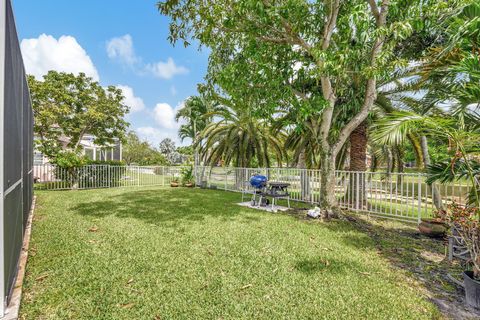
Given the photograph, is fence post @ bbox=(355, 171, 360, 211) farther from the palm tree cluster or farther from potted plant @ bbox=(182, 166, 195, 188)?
potted plant @ bbox=(182, 166, 195, 188)

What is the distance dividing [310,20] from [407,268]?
5839 mm

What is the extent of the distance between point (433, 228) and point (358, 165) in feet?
9.89

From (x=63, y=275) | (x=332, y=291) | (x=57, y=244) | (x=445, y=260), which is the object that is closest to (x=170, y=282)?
(x=63, y=275)

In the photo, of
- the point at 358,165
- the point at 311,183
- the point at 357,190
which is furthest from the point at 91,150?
the point at 357,190

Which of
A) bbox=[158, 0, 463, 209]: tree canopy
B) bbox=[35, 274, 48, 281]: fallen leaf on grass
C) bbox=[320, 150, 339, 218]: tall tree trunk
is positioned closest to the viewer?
bbox=[35, 274, 48, 281]: fallen leaf on grass

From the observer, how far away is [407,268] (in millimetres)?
3492

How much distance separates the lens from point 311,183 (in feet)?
27.8

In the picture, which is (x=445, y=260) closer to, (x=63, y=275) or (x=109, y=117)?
(x=63, y=275)

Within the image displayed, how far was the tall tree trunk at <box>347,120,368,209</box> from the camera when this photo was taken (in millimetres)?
7164

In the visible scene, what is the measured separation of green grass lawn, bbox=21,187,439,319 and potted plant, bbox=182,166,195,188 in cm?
874

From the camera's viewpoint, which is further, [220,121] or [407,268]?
[220,121]

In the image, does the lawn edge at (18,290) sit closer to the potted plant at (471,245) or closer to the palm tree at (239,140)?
the potted plant at (471,245)

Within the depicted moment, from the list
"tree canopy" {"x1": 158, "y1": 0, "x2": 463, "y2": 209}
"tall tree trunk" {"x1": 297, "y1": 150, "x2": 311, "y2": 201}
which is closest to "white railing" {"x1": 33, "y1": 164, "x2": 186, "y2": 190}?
"tall tree trunk" {"x1": 297, "y1": 150, "x2": 311, "y2": 201}

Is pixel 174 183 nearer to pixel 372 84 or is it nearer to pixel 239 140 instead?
pixel 239 140
